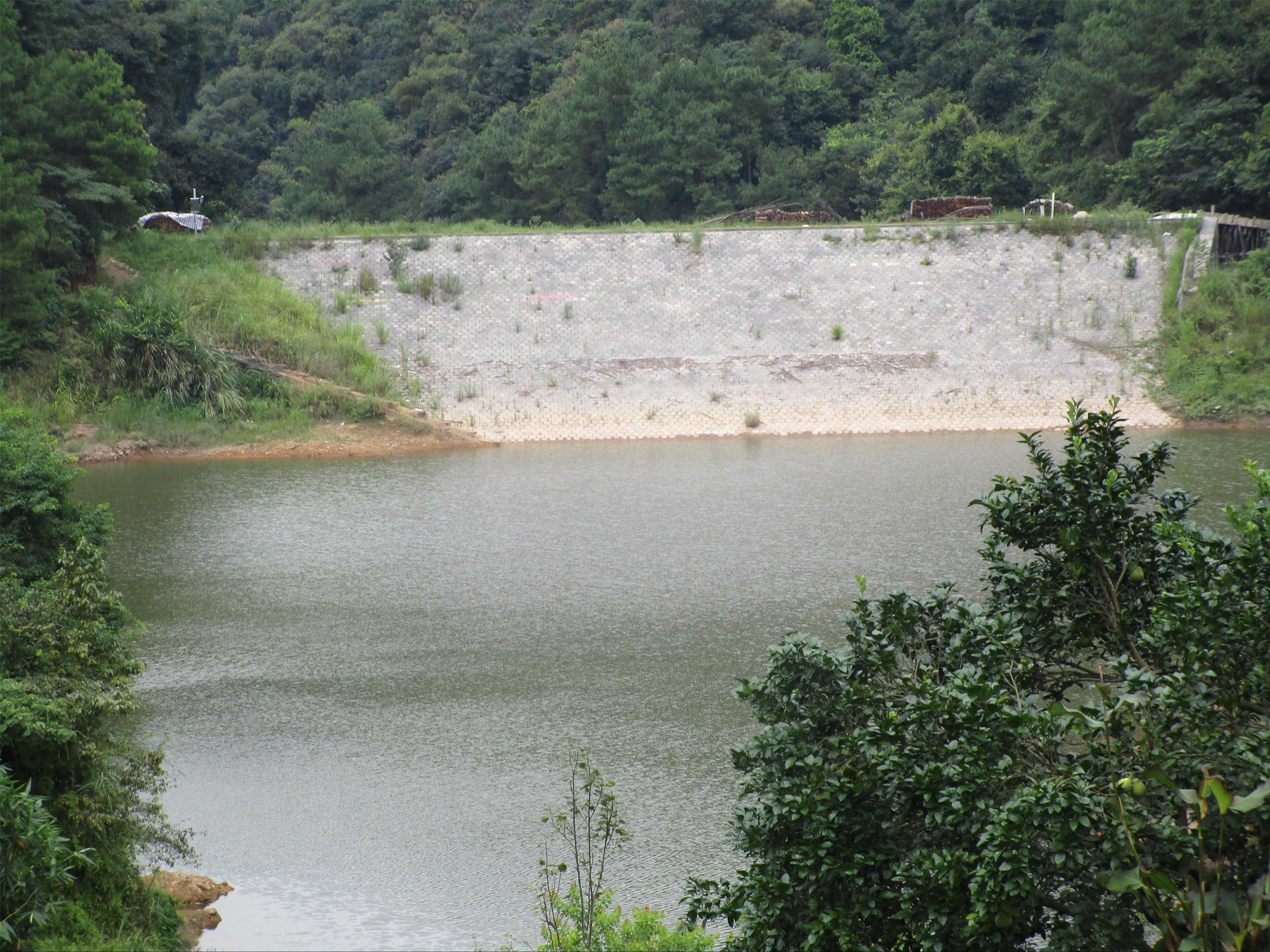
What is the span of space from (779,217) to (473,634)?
2151cm

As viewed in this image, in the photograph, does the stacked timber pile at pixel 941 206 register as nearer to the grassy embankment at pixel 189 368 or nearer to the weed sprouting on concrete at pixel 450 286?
the weed sprouting on concrete at pixel 450 286

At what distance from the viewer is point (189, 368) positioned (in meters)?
21.4

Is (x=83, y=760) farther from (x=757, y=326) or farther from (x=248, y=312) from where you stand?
(x=757, y=326)

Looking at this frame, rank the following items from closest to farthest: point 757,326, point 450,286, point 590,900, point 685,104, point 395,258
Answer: point 590,900, point 757,326, point 450,286, point 395,258, point 685,104

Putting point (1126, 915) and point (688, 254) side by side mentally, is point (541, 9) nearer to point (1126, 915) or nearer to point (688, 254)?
point (688, 254)

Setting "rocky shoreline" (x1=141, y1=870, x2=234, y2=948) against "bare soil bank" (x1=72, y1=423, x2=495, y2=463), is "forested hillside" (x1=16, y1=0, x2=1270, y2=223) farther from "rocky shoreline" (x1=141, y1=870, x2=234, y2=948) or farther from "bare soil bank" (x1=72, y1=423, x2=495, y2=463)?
"rocky shoreline" (x1=141, y1=870, x2=234, y2=948)

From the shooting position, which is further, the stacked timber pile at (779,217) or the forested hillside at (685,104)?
the stacked timber pile at (779,217)

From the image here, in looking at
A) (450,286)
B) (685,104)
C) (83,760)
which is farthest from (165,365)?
(685,104)

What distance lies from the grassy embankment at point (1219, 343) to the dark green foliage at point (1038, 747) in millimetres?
17730

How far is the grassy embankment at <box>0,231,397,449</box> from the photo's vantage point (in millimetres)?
20578

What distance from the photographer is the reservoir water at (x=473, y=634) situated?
6.50 m

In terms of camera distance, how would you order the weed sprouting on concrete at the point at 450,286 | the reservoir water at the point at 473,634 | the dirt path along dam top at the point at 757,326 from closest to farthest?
the reservoir water at the point at 473,634
the dirt path along dam top at the point at 757,326
the weed sprouting on concrete at the point at 450,286

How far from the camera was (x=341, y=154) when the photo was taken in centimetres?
4512

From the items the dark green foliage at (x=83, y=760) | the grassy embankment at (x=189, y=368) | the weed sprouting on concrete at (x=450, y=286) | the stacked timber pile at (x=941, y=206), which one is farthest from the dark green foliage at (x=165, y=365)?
the stacked timber pile at (x=941, y=206)
